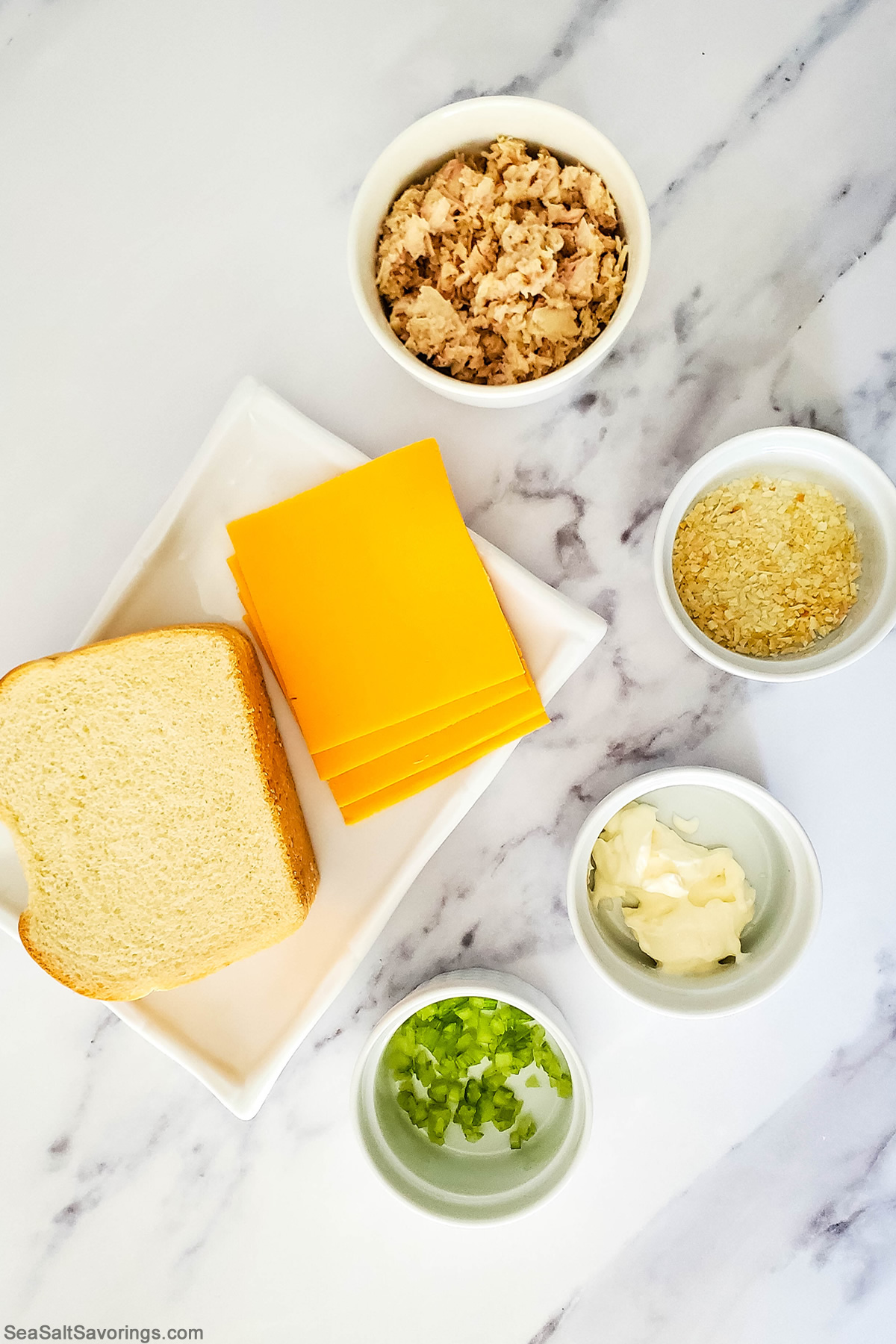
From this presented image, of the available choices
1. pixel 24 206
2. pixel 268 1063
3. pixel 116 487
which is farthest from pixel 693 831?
pixel 24 206

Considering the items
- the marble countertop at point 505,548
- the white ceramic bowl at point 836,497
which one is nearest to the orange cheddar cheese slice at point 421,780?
the marble countertop at point 505,548

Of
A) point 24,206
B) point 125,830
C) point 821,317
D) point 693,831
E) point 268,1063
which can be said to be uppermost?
point 24,206

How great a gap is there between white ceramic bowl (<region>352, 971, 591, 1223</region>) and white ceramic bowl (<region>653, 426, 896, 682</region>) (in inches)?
21.4

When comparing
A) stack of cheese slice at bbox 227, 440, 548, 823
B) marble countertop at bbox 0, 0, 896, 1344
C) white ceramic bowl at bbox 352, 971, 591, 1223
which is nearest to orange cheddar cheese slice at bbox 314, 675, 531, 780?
stack of cheese slice at bbox 227, 440, 548, 823

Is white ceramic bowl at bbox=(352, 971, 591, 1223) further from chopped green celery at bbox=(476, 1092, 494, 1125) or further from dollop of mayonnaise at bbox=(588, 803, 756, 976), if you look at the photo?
dollop of mayonnaise at bbox=(588, 803, 756, 976)

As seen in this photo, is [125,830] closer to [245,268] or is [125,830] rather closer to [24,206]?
[245,268]

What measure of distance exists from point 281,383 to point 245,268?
0.56 ft

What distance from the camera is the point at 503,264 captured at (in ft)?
3.12

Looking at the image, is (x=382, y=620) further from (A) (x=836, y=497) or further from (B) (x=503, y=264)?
(A) (x=836, y=497)

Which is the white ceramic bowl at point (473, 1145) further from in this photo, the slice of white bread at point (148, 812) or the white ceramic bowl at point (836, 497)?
the white ceramic bowl at point (836, 497)

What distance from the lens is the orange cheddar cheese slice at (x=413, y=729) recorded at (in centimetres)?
105

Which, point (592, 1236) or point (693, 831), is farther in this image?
point (592, 1236)

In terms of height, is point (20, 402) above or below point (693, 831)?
above

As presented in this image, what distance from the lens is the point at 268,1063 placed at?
1.12m
